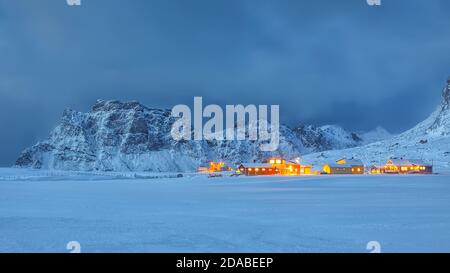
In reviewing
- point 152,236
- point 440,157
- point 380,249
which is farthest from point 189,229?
point 440,157

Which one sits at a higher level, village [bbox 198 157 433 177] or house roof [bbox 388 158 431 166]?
house roof [bbox 388 158 431 166]

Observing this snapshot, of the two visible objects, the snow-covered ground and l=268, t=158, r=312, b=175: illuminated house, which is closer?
the snow-covered ground

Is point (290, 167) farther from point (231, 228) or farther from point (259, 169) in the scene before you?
point (231, 228)

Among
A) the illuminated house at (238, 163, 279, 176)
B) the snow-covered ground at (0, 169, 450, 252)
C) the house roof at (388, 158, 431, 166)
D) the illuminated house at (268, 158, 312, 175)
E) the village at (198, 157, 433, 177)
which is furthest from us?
the house roof at (388, 158, 431, 166)

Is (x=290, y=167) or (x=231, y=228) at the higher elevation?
(x=231, y=228)

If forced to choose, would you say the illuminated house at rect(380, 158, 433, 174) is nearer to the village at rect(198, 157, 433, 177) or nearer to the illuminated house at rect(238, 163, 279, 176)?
the village at rect(198, 157, 433, 177)

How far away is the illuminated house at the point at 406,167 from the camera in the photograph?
120 metres

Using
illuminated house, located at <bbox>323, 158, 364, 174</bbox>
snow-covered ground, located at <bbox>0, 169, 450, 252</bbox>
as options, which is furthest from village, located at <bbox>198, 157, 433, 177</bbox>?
snow-covered ground, located at <bbox>0, 169, 450, 252</bbox>

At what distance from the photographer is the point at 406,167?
124188mm

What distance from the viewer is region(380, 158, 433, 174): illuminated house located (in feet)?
393

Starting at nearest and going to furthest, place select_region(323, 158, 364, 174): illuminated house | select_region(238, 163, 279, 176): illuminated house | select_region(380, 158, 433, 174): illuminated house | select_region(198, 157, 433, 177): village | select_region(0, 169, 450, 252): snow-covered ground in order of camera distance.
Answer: select_region(0, 169, 450, 252): snow-covered ground
select_region(323, 158, 364, 174): illuminated house
select_region(198, 157, 433, 177): village
select_region(238, 163, 279, 176): illuminated house
select_region(380, 158, 433, 174): illuminated house

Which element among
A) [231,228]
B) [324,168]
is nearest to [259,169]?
[324,168]

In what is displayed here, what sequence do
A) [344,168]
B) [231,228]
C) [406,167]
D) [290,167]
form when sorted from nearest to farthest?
1. [231,228]
2. [344,168]
3. [290,167]
4. [406,167]
